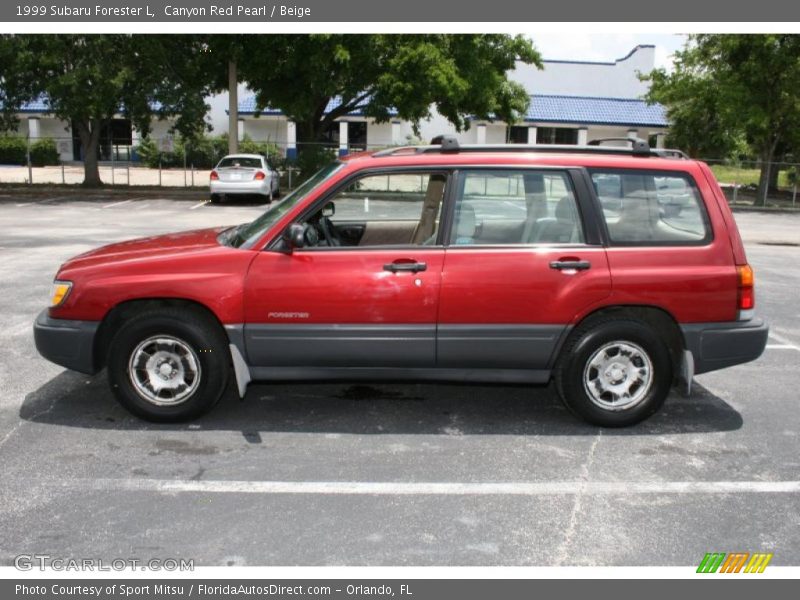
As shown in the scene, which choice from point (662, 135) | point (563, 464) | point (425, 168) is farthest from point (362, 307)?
point (662, 135)

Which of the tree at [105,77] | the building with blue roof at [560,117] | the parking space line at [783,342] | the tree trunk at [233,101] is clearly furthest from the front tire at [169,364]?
the building with blue roof at [560,117]

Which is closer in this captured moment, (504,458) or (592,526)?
(592,526)

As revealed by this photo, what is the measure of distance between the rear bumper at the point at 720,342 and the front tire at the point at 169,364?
308cm

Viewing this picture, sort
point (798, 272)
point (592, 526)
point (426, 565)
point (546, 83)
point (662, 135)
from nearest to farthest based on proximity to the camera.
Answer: point (426, 565), point (592, 526), point (798, 272), point (662, 135), point (546, 83)

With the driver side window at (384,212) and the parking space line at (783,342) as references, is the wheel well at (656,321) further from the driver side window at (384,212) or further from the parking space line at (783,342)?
the parking space line at (783,342)

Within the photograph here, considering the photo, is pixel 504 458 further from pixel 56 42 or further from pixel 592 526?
pixel 56 42

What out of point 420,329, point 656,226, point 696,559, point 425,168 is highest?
point 425,168

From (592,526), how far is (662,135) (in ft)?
161

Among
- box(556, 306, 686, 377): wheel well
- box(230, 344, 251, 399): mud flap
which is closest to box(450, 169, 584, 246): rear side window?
box(556, 306, 686, 377): wheel well

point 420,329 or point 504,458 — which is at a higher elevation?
point 420,329

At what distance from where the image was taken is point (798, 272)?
12.8 m

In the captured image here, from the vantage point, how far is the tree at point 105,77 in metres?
24.7

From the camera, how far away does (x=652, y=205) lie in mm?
5227

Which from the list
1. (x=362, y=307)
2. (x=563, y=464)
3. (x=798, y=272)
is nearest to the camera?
(x=563, y=464)
